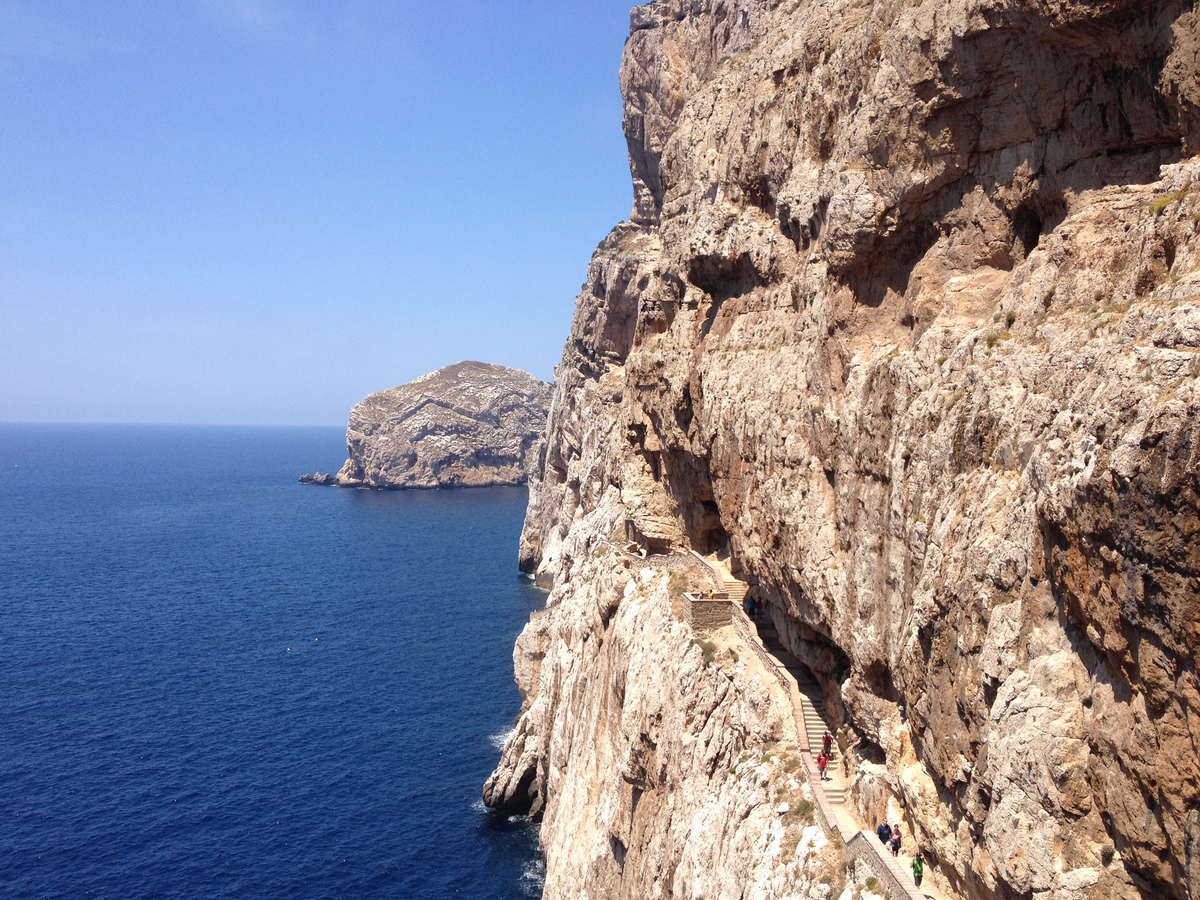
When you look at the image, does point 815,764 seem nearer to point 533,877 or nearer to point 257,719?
point 533,877

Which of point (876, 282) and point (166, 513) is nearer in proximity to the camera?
point (876, 282)

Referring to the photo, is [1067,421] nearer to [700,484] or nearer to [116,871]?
[700,484]

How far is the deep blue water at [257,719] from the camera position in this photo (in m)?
51.7

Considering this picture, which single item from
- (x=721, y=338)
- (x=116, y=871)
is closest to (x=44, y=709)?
(x=116, y=871)

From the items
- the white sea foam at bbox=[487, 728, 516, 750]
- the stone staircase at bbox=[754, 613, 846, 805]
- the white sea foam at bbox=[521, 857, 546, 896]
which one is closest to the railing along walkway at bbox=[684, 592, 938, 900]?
the stone staircase at bbox=[754, 613, 846, 805]

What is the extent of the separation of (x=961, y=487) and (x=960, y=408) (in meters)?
1.76

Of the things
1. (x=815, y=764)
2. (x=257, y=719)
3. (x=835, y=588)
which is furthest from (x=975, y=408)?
(x=257, y=719)

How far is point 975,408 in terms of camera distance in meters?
19.2

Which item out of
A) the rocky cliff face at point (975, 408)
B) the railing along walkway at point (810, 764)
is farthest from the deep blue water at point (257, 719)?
the railing along walkway at point (810, 764)

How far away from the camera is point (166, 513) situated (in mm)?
166625

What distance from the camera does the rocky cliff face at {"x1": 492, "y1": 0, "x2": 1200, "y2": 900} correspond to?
549 inches

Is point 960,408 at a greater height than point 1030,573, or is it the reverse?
point 960,408

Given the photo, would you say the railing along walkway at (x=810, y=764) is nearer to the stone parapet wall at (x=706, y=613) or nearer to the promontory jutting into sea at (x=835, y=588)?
the stone parapet wall at (x=706, y=613)

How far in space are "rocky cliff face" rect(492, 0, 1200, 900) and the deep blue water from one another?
2001 cm
